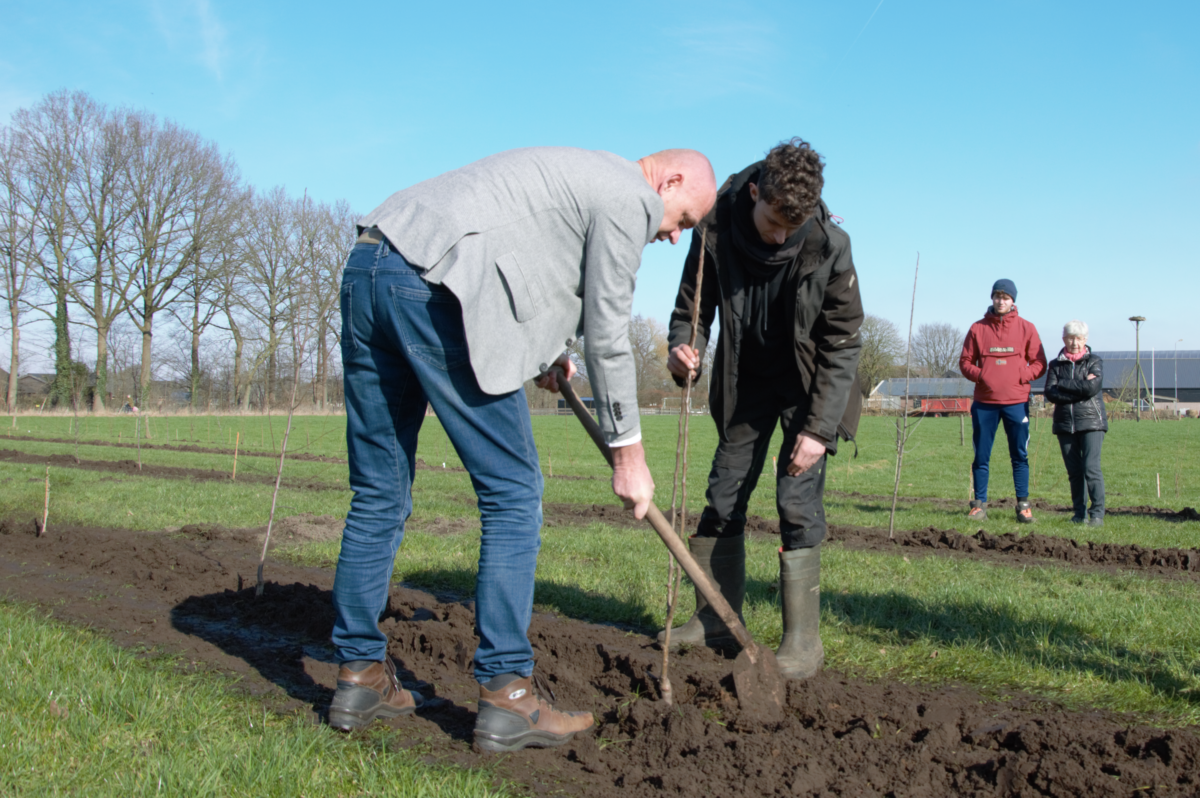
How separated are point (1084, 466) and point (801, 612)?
20.3 feet

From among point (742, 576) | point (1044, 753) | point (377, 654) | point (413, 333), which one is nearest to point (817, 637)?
point (742, 576)

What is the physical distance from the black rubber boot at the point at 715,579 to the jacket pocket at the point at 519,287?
1711 millimetres

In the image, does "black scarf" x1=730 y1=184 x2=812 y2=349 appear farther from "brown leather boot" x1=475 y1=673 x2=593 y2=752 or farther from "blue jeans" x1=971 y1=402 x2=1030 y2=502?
"blue jeans" x1=971 y1=402 x2=1030 y2=502

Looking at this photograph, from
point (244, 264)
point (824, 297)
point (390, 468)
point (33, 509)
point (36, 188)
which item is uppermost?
point (36, 188)

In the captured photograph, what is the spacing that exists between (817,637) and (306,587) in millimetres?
2694

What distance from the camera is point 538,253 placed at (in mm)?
2350

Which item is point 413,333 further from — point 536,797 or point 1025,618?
point 1025,618

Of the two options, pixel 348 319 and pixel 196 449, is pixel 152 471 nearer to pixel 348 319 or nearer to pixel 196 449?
pixel 196 449

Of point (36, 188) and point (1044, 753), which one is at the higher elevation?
point (36, 188)

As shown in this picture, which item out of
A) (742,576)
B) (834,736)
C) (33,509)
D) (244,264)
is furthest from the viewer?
(244,264)

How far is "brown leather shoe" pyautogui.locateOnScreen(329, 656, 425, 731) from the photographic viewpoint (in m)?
2.56

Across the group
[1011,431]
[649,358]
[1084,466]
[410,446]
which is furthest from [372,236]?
[649,358]

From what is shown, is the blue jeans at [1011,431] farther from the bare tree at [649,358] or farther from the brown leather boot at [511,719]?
the bare tree at [649,358]

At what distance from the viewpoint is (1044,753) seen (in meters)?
2.27
